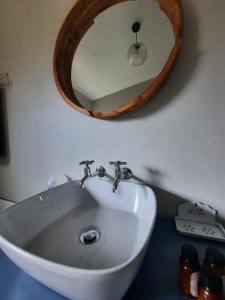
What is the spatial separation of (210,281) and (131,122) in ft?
2.21

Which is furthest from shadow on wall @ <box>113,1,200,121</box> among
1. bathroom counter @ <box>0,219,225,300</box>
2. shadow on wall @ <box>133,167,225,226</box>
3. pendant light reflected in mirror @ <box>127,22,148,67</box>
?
bathroom counter @ <box>0,219,225,300</box>

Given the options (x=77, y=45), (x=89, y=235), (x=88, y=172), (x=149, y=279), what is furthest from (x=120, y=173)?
(x=77, y=45)

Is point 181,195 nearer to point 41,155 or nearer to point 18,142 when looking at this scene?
point 41,155

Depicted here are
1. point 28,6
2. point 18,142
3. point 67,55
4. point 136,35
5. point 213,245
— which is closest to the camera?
point 213,245

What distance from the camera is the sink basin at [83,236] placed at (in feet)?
1.26

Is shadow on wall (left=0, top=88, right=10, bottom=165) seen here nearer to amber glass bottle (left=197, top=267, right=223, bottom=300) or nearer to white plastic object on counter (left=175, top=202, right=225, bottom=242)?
white plastic object on counter (left=175, top=202, right=225, bottom=242)

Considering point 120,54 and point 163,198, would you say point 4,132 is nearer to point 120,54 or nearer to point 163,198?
point 120,54

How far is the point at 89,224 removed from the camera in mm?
821

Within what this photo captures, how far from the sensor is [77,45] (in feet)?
3.45

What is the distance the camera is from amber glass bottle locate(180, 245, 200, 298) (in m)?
0.46

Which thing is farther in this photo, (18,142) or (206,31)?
(18,142)

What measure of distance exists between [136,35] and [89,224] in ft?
2.88

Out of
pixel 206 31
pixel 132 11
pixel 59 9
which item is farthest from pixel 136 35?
pixel 59 9

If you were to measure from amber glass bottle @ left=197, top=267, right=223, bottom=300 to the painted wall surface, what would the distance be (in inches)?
17.6
